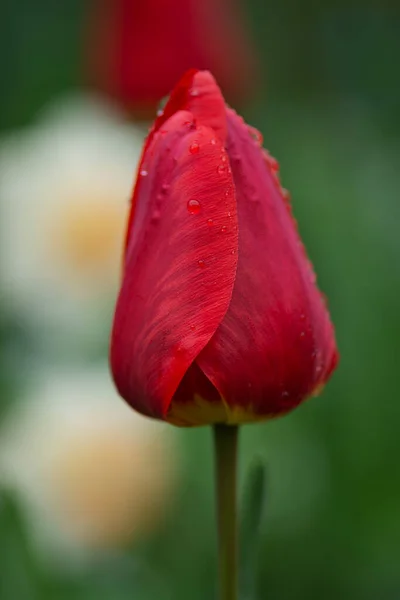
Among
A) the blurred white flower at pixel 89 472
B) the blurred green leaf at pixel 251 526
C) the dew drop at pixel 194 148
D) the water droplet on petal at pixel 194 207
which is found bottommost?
the blurred white flower at pixel 89 472

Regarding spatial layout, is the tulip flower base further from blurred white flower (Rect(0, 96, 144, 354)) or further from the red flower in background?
the red flower in background

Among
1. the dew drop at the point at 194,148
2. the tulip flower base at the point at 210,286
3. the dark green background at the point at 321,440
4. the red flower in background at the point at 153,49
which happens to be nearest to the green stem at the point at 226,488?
the tulip flower base at the point at 210,286

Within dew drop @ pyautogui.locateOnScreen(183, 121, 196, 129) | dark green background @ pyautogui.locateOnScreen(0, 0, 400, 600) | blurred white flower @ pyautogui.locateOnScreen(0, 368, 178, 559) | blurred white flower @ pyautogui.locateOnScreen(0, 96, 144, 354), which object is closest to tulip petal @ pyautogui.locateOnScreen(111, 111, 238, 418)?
dew drop @ pyautogui.locateOnScreen(183, 121, 196, 129)

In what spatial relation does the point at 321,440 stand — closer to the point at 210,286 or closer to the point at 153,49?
the point at 153,49

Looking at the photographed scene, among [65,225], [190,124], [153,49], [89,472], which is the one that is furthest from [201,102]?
[153,49]

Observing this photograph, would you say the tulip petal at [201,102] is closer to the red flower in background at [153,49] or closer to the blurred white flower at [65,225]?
the blurred white flower at [65,225]

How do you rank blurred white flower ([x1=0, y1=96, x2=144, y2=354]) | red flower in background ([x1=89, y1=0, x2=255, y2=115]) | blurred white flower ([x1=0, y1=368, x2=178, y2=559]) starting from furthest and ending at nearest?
red flower in background ([x1=89, y1=0, x2=255, y2=115]), blurred white flower ([x1=0, y1=96, x2=144, y2=354]), blurred white flower ([x1=0, y1=368, x2=178, y2=559])
